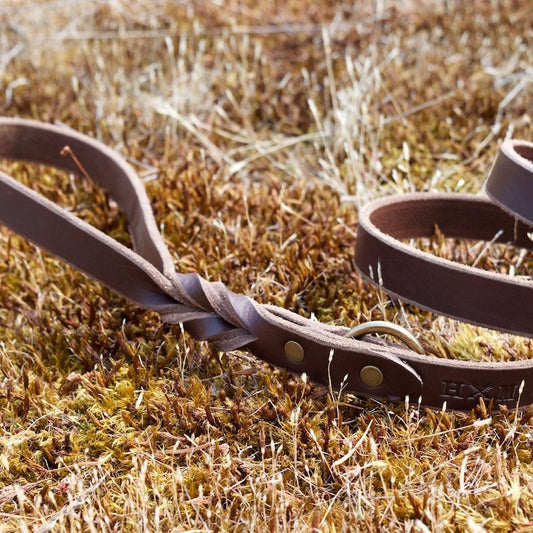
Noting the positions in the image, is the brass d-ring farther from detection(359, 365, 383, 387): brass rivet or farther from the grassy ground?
the grassy ground

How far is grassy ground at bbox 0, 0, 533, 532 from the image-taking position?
78.3 inches

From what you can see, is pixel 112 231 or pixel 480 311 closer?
pixel 480 311

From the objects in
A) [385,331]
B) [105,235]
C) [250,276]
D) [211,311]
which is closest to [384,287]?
[385,331]

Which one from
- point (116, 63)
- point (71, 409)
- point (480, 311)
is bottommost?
point (71, 409)

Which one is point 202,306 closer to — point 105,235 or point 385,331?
point 105,235

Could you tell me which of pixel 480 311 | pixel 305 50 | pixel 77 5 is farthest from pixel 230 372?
pixel 77 5

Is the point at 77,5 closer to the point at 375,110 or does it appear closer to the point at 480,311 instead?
the point at 375,110

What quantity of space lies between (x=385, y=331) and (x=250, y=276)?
87cm

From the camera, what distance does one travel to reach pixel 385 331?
2.16 meters

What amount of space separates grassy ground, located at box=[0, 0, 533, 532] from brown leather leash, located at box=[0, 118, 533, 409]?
10 centimetres

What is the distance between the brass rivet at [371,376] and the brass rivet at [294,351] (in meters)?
0.20

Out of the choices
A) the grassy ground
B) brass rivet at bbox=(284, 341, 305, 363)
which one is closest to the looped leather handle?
brass rivet at bbox=(284, 341, 305, 363)

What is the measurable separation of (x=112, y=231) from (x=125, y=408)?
4.03ft

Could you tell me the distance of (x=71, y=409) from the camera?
232 centimetres
